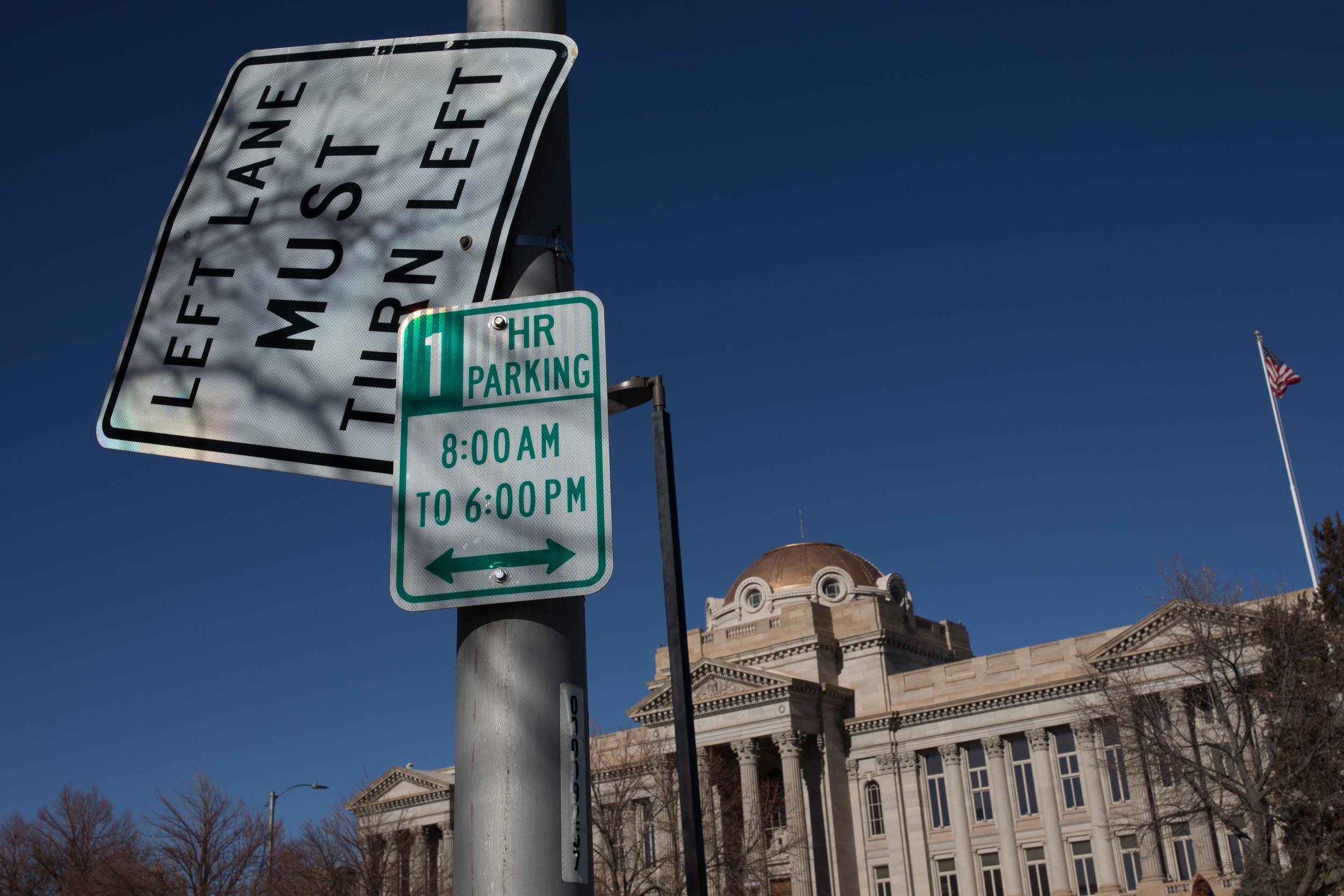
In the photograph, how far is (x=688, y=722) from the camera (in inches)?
283

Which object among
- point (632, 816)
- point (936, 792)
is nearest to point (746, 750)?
point (632, 816)

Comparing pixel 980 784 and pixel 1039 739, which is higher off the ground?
pixel 1039 739

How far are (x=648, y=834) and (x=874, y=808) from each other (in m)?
12.2

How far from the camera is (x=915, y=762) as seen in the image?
5884 centimetres

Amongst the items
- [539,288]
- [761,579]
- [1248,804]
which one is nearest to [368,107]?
[539,288]

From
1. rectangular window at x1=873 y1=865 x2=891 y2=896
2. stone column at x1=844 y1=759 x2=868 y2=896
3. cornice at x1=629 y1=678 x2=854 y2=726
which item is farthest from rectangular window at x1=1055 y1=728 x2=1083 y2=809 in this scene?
cornice at x1=629 y1=678 x2=854 y2=726

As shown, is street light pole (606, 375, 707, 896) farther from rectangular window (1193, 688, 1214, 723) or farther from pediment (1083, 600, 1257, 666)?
pediment (1083, 600, 1257, 666)

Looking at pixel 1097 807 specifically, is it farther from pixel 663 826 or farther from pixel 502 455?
pixel 502 455

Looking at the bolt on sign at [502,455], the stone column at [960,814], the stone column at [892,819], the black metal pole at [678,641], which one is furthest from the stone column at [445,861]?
the bolt on sign at [502,455]

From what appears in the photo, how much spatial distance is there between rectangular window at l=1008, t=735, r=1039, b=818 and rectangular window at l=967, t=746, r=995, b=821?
129cm

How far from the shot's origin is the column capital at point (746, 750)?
58031 mm

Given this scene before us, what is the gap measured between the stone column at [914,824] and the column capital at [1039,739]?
19.4 feet

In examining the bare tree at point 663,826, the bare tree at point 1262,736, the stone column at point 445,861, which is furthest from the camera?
the stone column at point 445,861

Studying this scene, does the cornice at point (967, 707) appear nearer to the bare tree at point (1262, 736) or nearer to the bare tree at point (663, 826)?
the bare tree at point (663, 826)
